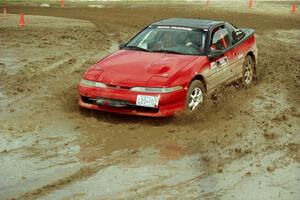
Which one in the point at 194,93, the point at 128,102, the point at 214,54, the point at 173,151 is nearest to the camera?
the point at 173,151

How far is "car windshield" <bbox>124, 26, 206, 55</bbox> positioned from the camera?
1083 centimetres

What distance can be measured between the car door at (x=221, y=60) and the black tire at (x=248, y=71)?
2.51 ft

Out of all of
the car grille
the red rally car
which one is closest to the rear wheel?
the red rally car

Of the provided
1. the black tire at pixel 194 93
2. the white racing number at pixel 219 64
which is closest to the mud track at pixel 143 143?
the black tire at pixel 194 93

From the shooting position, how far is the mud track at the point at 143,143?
6891 millimetres

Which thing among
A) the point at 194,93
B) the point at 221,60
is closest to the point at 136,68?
the point at 194,93

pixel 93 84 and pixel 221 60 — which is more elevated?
pixel 221 60

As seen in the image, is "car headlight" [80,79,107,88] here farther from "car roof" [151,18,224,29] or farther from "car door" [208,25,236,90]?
"car roof" [151,18,224,29]

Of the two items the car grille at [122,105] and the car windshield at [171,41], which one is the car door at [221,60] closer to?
the car windshield at [171,41]

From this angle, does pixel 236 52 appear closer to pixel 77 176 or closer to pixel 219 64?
pixel 219 64

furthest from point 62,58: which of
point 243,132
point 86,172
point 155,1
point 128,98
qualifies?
point 155,1

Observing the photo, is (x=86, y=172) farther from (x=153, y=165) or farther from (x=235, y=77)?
(x=235, y=77)

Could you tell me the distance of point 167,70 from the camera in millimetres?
9867

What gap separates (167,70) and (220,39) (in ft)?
6.77
